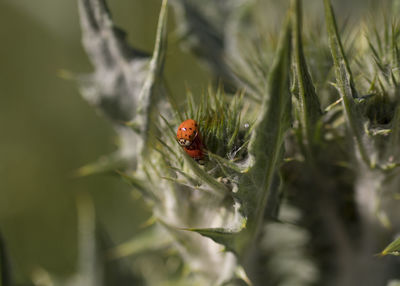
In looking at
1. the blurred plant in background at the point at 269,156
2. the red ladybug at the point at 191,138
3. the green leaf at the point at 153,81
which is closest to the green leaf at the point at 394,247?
the blurred plant in background at the point at 269,156

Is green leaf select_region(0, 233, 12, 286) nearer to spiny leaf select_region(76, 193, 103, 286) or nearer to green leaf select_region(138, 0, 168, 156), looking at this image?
spiny leaf select_region(76, 193, 103, 286)

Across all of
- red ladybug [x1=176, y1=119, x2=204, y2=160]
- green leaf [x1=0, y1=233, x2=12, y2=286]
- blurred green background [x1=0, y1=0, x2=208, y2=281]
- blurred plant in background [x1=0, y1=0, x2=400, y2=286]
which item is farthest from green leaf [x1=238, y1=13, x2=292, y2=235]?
blurred green background [x1=0, y1=0, x2=208, y2=281]

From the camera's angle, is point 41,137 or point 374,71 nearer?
point 374,71

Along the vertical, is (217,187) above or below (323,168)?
above

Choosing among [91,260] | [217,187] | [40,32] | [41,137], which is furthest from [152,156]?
[40,32]

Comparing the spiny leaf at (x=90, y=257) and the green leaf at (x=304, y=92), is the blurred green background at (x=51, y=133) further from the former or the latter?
the green leaf at (x=304, y=92)

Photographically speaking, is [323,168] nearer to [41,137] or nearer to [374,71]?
[374,71]
